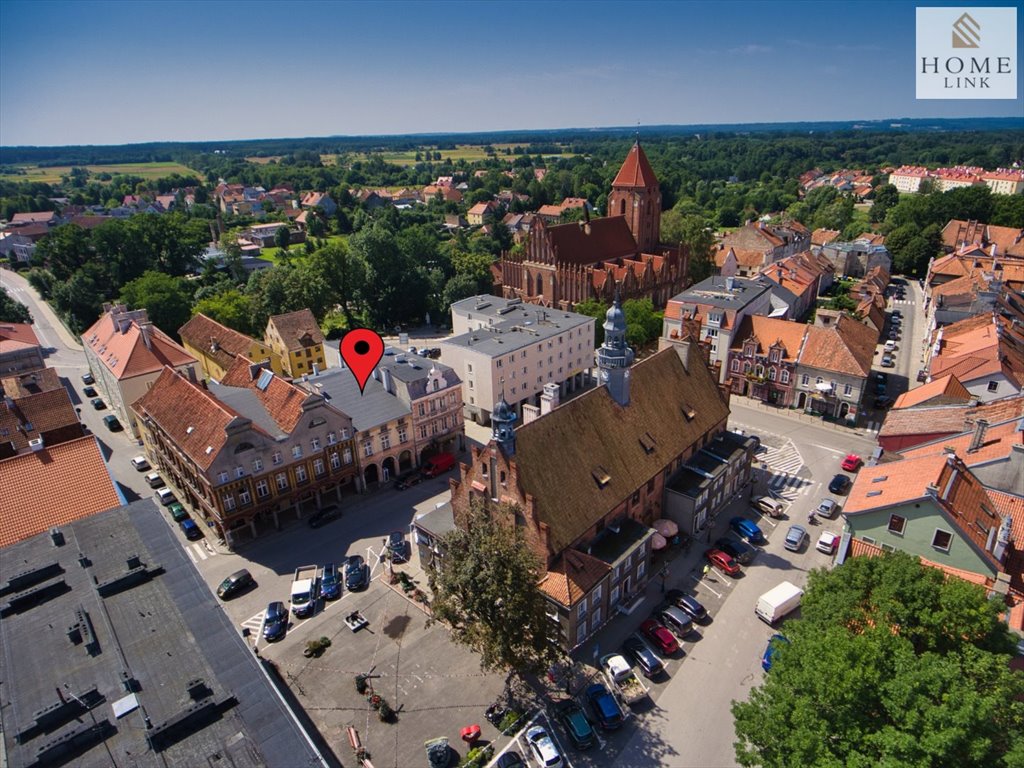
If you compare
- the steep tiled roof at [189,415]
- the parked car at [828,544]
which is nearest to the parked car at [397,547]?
the steep tiled roof at [189,415]

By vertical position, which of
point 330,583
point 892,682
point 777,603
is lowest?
point 777,603

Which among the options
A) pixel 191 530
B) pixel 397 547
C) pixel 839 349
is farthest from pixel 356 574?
pixel 839 349

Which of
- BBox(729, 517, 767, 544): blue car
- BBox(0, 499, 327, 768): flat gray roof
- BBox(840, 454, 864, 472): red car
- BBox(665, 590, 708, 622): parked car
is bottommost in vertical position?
BBox(665, 590, 708, 622): parked car

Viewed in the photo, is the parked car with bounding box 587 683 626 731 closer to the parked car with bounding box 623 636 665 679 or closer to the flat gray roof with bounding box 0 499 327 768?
the parked car with bounding box 623 636 665 679

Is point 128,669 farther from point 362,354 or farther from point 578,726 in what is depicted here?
point 362,354

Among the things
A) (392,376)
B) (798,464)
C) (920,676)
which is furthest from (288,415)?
(798,464)

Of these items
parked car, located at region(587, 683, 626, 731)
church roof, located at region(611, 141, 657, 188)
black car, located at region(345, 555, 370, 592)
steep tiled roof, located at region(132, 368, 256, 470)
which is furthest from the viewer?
church roof, located at region(611, 141, 657, 188)

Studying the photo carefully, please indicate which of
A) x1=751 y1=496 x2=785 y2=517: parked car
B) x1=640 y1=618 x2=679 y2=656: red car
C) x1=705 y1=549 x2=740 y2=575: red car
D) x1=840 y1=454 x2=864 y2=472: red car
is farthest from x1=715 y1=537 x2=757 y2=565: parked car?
x1=840 y1=454 x2=864 y2=472: red car
